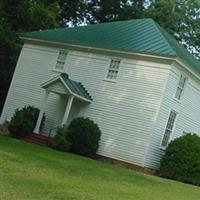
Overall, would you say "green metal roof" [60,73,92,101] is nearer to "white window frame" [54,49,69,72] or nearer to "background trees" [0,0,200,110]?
"white window frame" [54,49,69,72]

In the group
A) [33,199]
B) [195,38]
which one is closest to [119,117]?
[33,199]

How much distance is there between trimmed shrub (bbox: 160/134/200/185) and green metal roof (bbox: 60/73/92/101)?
18.0 feet

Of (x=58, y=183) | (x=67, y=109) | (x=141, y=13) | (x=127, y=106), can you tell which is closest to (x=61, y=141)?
(x=67, y=109)

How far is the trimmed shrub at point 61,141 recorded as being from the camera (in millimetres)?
27578

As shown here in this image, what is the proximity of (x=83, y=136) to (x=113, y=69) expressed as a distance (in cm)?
422

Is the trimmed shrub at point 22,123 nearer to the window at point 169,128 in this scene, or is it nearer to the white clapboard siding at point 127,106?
the white clapboard siding at point 127,106

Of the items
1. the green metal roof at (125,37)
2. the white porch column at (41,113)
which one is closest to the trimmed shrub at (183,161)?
the green metal roof at (125,37)

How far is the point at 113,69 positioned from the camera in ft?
98.6

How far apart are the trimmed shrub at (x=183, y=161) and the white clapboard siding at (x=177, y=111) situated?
133 cm

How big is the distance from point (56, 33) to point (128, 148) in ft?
30.2

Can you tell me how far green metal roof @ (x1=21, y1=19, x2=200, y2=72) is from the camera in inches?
1154

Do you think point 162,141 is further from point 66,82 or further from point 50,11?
point 50,11

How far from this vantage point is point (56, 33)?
33875 millimetres

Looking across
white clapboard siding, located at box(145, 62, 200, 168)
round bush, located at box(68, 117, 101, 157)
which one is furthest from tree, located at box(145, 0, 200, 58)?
round bush, located at box(68, 117, 101, 157)
